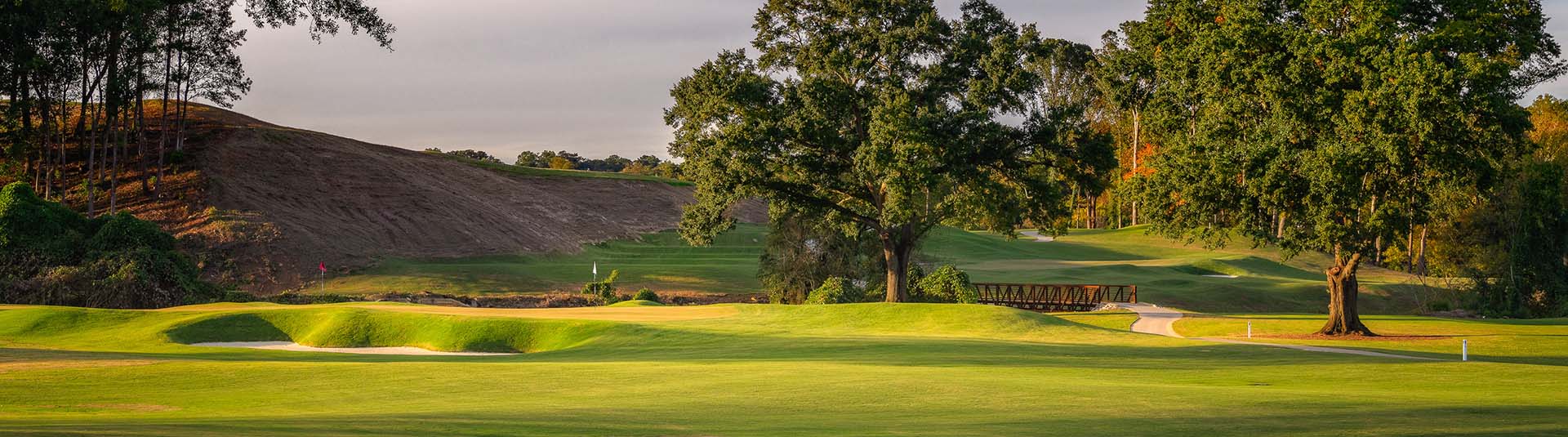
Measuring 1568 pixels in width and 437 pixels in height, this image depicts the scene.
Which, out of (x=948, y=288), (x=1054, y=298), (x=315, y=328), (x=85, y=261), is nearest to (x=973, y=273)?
(x=1054, y=298)

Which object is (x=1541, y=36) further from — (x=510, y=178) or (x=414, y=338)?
(x=510, y=178)

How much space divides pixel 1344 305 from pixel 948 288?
1396 cm

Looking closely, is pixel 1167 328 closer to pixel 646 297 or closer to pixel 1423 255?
pixel 646 297

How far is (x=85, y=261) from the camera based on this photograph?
42.2m

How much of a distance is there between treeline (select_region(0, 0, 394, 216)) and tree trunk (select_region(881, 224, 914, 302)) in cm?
2793

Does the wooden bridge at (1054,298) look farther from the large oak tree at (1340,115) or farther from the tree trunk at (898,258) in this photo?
the large oak tree at (1340,115)

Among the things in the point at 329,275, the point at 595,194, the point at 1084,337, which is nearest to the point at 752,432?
the point at 1084,337

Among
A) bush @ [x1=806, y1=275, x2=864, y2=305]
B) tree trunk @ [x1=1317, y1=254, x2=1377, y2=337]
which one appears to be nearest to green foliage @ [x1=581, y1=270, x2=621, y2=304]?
bush @ [x1=806, y1=275, x2=864, y2=305]

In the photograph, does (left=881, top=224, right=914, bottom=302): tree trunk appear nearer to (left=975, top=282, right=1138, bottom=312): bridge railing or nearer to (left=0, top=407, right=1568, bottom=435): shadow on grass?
(left=975, top=282, right=1138, bottom=312): bridge railing

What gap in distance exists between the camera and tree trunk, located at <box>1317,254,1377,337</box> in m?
34.8

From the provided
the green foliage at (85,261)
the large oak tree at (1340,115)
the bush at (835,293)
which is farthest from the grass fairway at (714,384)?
the bush at (835,293)

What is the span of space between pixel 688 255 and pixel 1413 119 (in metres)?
44.9

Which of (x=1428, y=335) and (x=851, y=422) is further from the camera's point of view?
(x=1428, y=335)

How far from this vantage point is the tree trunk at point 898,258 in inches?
1716
